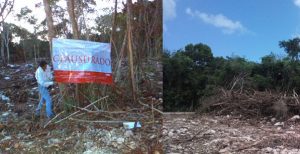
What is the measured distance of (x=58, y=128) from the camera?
2.57m

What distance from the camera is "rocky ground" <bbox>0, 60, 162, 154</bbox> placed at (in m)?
2.52

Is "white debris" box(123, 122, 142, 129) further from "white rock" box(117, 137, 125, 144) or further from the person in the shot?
the person

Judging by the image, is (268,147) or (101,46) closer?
(268,147)

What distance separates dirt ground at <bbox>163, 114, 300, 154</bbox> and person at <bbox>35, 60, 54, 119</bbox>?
695 millimetres

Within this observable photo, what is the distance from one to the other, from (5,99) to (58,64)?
14.7 inches

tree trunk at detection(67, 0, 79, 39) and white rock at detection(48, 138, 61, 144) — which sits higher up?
tree trunk at detection(67, 0, 79, 39)

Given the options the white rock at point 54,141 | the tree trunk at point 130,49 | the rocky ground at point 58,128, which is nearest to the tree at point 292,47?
the tree trunk at point 130,49

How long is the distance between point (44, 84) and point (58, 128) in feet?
0.86

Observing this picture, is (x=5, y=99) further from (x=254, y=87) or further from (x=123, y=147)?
(x=254, y=87)

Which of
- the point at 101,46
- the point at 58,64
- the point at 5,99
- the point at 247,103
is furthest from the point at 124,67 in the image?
the point at 247,103

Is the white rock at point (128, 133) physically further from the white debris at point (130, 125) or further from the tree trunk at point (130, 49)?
the tree trunk at point (130, 49)

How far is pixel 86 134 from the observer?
255cm

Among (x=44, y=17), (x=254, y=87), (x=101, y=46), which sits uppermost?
(x=44, y=17)

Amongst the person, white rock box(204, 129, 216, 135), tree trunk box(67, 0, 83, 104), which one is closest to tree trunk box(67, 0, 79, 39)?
tree trunk box(67, 0, 83, 104)
